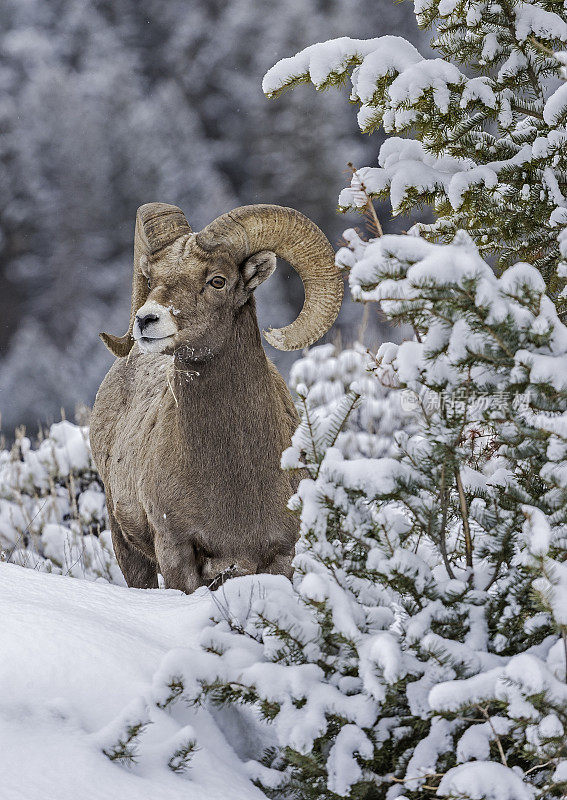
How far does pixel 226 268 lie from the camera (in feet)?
13.8

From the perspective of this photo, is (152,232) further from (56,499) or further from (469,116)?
(56,499)

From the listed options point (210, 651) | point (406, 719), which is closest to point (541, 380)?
point (406, 719)

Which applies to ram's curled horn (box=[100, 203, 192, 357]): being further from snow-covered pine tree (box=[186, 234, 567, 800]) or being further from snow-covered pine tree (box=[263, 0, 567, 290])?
snow-covered pine tree (box=[186, 234, 567, 800])

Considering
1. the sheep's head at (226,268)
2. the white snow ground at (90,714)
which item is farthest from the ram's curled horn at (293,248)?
the white snow ground at (90,714)

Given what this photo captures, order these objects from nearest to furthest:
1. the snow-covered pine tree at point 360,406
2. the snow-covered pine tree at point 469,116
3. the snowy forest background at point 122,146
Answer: the snow-covered pine tree at point 469,116, the snow-covered pine tree at point 360,406, the snowy forest background at point 122,146

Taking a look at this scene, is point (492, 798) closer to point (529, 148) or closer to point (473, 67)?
point (529, 148)

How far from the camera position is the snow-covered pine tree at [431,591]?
1.73 meters

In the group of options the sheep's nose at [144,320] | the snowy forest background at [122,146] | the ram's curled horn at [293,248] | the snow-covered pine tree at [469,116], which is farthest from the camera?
the snowy forest background at [122,146]

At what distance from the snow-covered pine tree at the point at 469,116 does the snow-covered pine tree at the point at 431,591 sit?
809 millimetres

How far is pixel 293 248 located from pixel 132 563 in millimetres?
2238

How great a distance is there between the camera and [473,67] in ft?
10.4

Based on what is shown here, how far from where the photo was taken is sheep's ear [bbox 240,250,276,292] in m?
4.33

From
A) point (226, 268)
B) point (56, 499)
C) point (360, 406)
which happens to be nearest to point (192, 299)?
point (226, 268)

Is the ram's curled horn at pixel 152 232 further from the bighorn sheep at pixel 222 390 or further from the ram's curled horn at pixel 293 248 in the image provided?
the ram's curled horn at pixel 293 248
